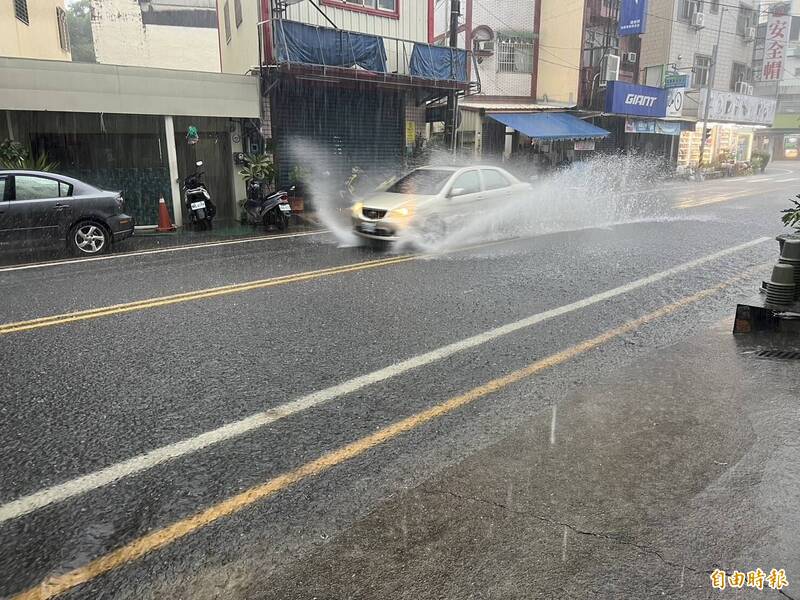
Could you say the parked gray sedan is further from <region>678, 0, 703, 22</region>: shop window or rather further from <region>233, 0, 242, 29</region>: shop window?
<region>678, 0, 703, 22</region>: shop window

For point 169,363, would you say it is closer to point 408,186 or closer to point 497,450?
point 497,450

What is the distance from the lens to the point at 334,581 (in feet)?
8.05

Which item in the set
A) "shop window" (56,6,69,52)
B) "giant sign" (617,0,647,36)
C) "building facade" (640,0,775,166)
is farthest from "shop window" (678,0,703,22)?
"shop window" (56,6,69,52)

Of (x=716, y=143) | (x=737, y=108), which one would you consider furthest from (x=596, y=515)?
(x=716, y=143)

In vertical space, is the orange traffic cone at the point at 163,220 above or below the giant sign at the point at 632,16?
below

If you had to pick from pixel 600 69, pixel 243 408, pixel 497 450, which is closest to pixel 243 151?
pixel 243 408

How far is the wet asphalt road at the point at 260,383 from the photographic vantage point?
107 inches

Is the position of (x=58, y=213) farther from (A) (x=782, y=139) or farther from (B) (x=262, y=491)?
(A) (x=782, y=139)

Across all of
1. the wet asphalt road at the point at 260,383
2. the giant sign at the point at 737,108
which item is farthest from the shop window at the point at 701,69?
the wet asphalt road at the point at 260,383

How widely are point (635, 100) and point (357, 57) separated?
686 inches

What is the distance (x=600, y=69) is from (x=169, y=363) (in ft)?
88.9

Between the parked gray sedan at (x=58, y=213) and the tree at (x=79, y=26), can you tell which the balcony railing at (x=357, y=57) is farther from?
the tree at (x=79, y=26)

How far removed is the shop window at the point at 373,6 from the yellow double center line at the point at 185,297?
10.3 metres

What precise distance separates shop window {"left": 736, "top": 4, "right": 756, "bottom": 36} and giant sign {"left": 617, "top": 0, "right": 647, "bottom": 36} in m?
16.2
